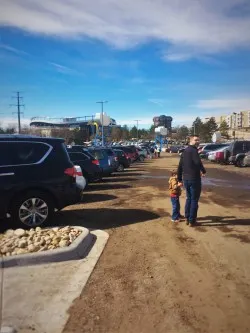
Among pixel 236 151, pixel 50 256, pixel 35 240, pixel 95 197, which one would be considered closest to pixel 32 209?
pixel 35 240

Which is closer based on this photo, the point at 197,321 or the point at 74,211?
the point at 197,321

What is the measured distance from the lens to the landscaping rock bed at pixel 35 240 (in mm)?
5973

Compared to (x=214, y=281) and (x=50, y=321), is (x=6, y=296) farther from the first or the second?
(x=214, y=281)

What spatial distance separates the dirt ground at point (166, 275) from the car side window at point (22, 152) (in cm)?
163

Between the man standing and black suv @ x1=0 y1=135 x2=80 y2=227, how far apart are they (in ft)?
7.85

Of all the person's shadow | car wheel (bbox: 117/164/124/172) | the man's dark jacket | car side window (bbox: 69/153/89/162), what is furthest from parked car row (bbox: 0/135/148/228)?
car wheel (bbox: 117/164/124/172)

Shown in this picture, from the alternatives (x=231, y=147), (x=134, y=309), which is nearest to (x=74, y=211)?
(x=134, y=309)

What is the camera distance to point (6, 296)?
4.57 meters

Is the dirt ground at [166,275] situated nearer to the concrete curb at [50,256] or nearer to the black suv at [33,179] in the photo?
the concrete curb at [50,256]

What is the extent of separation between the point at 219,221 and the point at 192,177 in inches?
50.9

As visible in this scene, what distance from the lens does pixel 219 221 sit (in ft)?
28.0

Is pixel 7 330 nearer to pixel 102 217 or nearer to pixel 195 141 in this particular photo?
pixel 102 217

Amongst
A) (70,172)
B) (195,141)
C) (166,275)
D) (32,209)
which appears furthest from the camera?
(70,172)

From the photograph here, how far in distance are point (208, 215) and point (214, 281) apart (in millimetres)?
4262
